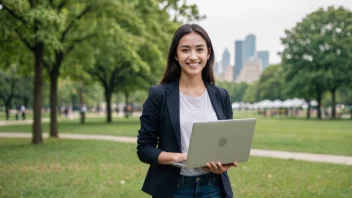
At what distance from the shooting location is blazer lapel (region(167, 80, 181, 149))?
8.36 feet

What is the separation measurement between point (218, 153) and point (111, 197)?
4.80 meters

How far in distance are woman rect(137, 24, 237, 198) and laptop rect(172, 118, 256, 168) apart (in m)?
0.06

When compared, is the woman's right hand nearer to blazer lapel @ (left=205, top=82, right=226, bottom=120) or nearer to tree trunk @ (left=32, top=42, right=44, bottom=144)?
blazer lapel @ (left=205, top=82, right=226, bottom=120)

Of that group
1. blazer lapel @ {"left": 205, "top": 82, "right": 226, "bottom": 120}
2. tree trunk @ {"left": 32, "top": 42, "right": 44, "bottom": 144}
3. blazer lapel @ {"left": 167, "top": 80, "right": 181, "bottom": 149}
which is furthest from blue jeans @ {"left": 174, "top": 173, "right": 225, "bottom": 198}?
tree trunk @ {"left": 32, "top": 42, "right": 44, "bottom": 144}

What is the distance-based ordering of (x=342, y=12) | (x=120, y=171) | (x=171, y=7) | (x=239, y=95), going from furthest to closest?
(x=239, y=95), (x=342, y=12), (x=171, y=7), (x=120, y=171)

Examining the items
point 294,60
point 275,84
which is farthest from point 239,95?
Result: point 294,60

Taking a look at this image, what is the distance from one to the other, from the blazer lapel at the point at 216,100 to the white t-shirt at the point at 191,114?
24 millimetres

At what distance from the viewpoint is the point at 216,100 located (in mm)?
2783

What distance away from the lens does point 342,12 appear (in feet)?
151

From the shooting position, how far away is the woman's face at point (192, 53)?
2.67 m

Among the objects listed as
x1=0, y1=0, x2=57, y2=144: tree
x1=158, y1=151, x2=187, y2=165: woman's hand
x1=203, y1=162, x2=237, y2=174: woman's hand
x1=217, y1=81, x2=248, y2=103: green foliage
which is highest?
x1=217, y1=81, x2=248, y2=103: green foliage

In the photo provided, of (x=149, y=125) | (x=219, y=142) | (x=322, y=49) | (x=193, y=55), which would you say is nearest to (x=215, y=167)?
(x=219, y=142)

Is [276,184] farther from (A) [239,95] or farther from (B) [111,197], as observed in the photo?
(A) [239,95]

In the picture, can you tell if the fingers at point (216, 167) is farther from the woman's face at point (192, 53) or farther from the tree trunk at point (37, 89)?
the tree trunk at point (37, 89)
